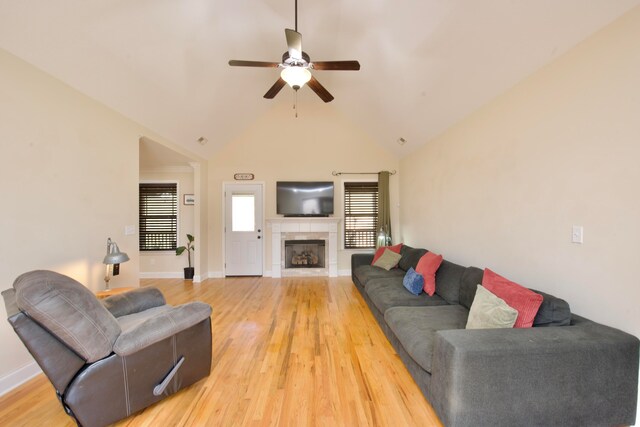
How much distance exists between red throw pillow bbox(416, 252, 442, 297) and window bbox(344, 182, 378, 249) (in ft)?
7.88

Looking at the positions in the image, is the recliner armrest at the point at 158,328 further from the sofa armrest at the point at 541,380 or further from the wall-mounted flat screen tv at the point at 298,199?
Answer: the wall-mounted flat screen tv at the point at 298,199

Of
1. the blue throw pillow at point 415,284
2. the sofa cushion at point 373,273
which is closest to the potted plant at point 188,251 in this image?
the sofa cushion at point 373,273

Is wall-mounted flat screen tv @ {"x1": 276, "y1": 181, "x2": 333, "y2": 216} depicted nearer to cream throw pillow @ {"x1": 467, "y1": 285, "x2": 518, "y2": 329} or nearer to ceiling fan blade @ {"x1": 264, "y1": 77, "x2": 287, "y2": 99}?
ceiling fan blade @ {"x1": 264, "y1": 77, "x2": 287, "y2": 99}

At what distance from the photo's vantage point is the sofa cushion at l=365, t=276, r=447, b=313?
105 inches

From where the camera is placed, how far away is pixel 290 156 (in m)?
5.47

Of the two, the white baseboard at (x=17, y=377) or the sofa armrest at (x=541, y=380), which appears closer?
the sofa armrest at (x=541, y=380)

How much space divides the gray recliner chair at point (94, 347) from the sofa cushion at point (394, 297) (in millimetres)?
1819

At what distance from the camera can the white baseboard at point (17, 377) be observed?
1.90 m

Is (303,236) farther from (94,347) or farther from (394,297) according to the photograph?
(94,347)

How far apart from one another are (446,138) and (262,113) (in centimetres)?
364

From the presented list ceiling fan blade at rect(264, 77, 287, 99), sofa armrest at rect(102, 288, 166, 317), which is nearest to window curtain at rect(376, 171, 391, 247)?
ceiling fan blade at rect(264, 77, 287, 99)

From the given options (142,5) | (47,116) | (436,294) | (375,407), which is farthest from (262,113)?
(375,407)

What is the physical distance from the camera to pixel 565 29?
1765 millimetres

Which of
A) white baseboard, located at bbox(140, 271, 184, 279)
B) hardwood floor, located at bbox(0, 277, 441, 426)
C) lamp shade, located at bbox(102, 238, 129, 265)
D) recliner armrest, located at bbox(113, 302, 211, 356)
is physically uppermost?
lamp shade, located at bbox(102, 238, 129, 265)
